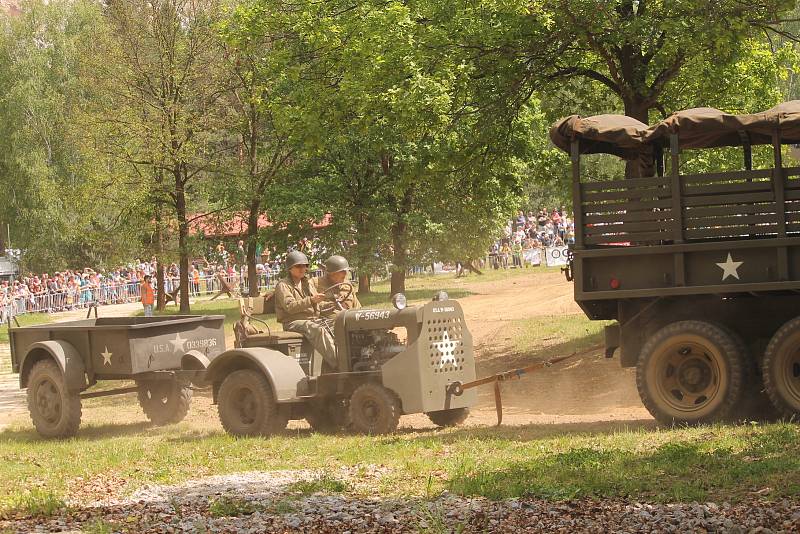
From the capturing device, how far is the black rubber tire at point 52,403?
50.9 ft

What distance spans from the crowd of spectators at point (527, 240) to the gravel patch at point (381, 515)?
1371 inches

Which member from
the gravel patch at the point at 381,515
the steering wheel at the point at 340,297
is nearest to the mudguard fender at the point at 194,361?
the steering wheel at the point at 340,297

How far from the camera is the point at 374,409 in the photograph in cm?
1348

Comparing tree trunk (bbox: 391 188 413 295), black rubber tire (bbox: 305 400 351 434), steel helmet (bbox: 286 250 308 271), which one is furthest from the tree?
black rubber tire (bbox: 305 400 351 434)

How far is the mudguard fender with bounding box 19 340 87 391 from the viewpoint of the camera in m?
15.5

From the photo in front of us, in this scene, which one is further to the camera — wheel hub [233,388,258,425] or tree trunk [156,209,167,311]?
tree trunk [156,209,167,311]

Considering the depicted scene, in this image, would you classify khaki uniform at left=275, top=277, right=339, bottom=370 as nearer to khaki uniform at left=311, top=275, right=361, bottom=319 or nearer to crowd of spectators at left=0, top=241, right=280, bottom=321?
khaki uniform at left=311, top=275, right=361, bottom=319

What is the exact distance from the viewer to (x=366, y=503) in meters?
9.09

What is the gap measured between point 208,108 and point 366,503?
28593 mm

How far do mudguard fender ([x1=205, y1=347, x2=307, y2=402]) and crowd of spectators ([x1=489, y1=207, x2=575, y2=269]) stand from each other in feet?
98.8

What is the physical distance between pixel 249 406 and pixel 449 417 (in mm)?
2314

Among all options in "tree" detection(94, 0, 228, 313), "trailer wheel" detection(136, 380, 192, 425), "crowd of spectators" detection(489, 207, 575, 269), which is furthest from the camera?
"crowd of spectators" detection(489, 207, 575, 269)

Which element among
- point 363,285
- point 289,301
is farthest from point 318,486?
point 363,285

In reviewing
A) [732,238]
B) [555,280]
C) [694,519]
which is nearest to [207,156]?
[555,280]
